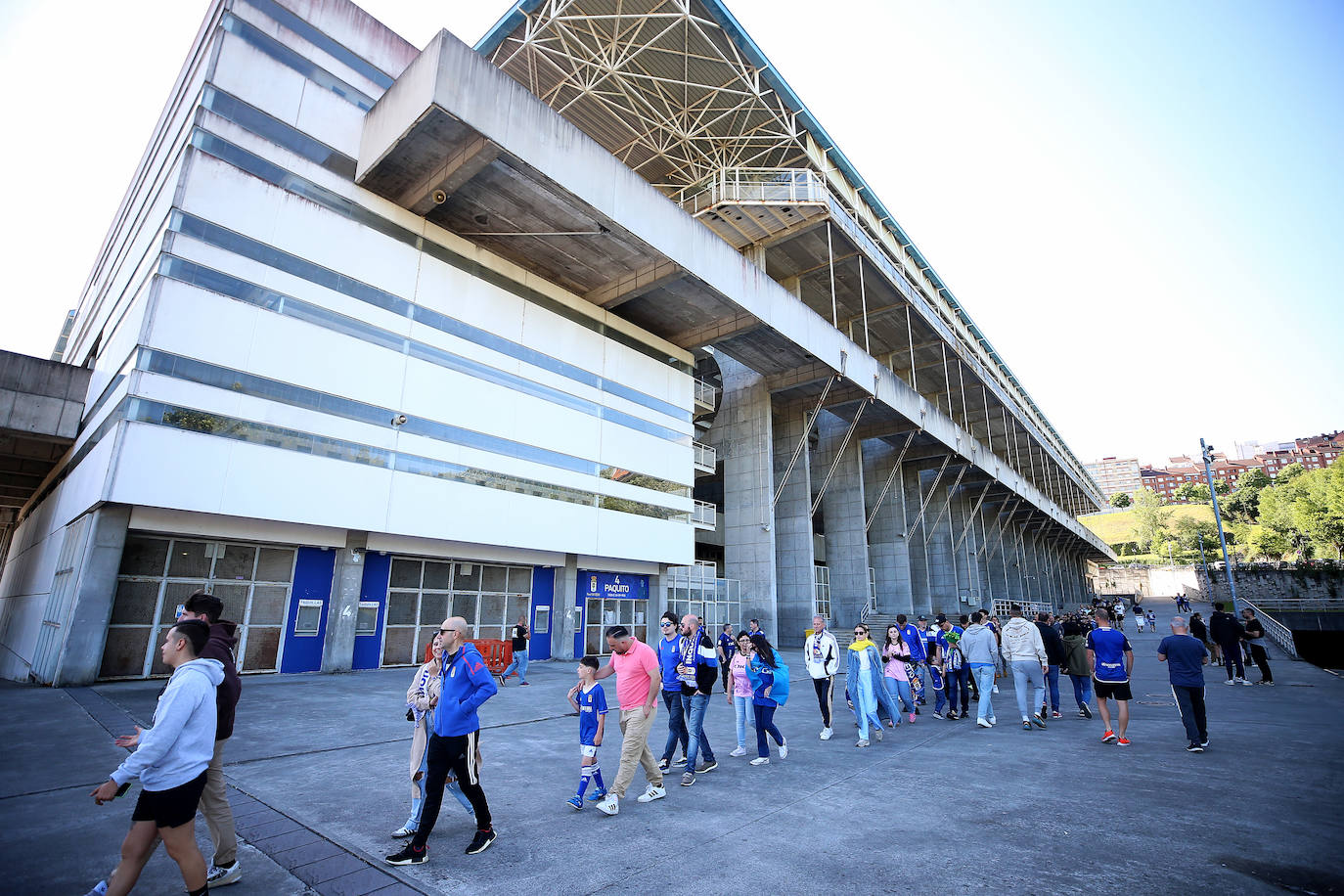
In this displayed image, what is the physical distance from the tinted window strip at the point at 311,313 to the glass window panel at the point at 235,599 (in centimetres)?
683

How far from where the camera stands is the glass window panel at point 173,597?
14.3 meters

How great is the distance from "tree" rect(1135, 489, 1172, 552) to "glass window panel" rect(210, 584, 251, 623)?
450ft

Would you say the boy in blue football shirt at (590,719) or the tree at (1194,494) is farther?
the tree at (1194,494)

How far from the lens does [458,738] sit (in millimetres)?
4574

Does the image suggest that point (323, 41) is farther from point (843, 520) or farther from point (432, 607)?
point (843, 520)

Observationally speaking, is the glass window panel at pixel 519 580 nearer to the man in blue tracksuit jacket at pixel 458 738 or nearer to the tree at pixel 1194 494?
the man in blue tracksuit jacket at pixel 458 738

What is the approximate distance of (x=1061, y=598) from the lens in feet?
267

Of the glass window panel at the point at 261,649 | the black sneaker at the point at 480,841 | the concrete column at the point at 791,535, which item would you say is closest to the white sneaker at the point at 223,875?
the black sneaker at the point at 480,841

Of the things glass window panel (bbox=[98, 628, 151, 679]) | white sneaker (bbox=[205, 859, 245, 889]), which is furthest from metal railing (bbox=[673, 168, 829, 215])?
white sneaker (bbox=[205, 859, 245, 889])

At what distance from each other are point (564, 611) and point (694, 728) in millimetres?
15700

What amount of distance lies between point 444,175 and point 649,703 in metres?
16.4

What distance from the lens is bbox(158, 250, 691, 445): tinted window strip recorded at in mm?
14312

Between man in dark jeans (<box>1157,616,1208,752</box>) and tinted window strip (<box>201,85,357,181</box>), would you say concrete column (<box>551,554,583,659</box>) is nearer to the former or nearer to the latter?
tinted window strip (<box>201,85,357,181</box>)

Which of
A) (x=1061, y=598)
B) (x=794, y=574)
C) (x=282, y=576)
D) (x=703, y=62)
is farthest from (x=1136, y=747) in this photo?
(x=1061, y=598)
